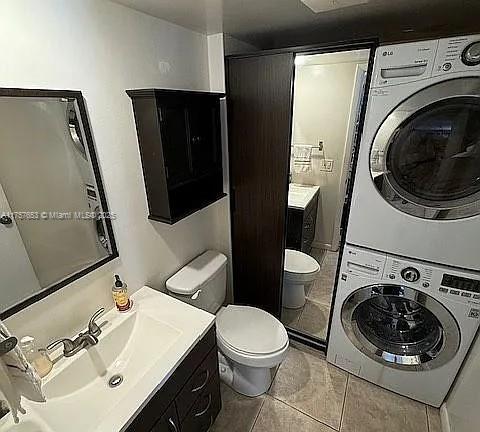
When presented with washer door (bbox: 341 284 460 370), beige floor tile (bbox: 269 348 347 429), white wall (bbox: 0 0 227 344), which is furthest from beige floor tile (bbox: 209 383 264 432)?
white wall (bbox: 0 0 227 344)

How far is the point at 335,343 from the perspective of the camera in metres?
1.64

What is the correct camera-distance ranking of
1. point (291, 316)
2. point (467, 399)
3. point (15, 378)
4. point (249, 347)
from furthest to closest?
point (291, 316) → point (249, 347) → point (467, 399) → point (15, 378)

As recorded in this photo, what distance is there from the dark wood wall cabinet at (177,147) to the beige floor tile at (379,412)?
1419 millimetres

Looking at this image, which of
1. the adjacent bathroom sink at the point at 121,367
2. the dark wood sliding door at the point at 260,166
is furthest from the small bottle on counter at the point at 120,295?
the dark wood sliding door at the point at 260,166

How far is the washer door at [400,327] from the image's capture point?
1.28m

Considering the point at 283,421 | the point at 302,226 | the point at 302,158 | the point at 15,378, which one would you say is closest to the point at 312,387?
the point at 283,421

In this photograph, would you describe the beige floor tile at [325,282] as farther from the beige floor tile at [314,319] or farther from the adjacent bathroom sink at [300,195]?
the adjacent bathroom sink at [300,195]

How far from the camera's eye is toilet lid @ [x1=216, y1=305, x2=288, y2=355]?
4.56 ft

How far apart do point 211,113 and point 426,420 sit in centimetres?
200

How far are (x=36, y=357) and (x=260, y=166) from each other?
1293 millimetres

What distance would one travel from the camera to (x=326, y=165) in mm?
1503

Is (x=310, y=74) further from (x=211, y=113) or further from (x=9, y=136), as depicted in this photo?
(x=9, y=136)

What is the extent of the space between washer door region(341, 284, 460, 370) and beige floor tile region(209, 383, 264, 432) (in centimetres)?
69

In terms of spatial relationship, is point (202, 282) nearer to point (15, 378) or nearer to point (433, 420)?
point (15, 378)
